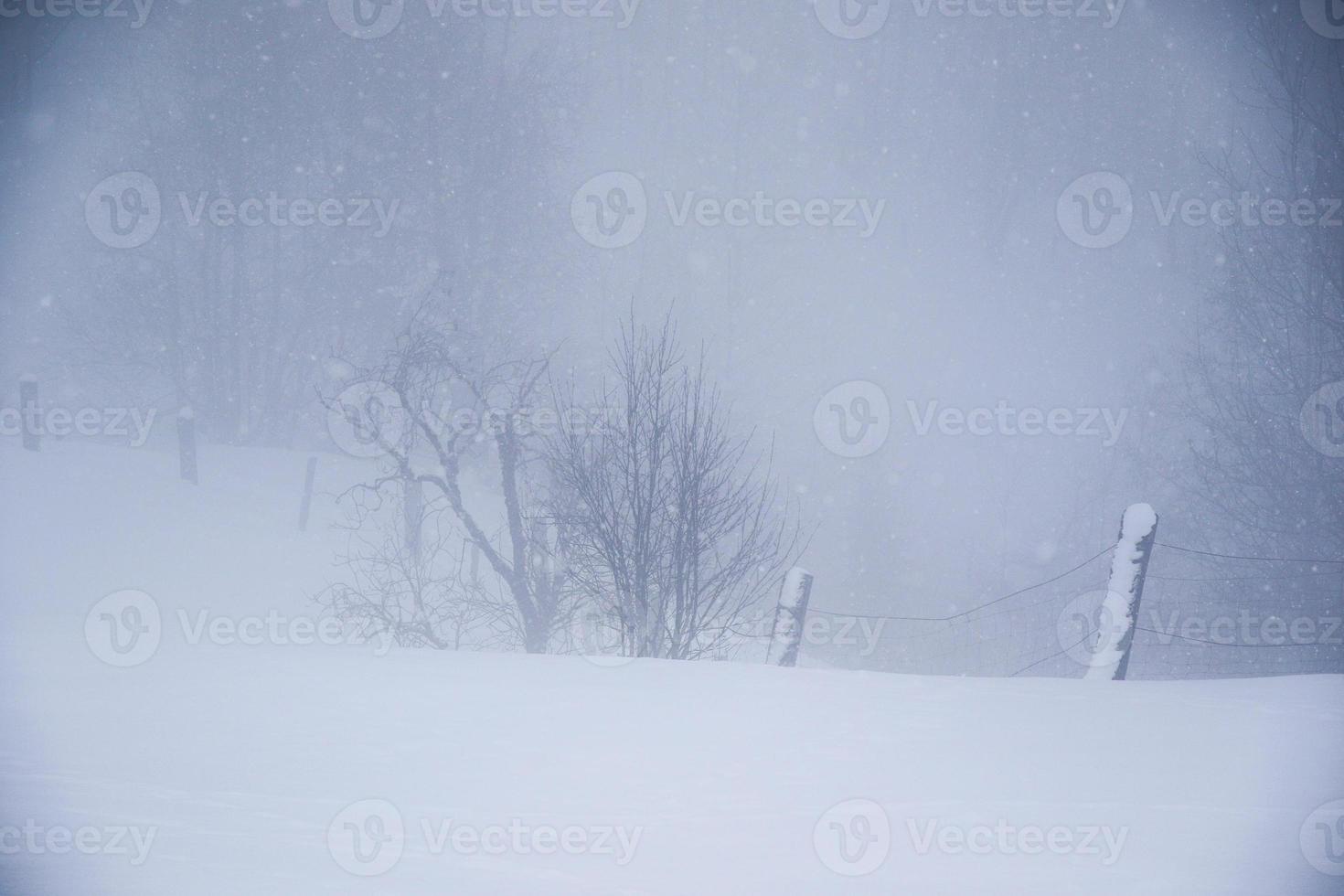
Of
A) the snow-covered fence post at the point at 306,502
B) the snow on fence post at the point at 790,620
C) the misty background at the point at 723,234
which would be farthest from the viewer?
the misty background at the point at 723,234

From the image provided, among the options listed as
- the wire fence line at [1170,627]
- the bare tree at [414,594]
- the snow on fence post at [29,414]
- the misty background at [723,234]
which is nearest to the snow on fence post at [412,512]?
the bare tree at [414,594]

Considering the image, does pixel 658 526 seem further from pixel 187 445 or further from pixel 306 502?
pixel 187 445

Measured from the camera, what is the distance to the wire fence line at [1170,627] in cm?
1330

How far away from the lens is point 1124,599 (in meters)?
5.34

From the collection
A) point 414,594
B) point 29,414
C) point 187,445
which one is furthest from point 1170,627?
point 29,414

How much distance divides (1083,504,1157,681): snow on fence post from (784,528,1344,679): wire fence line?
6738 millimetres

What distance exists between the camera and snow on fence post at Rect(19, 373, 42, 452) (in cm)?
1173

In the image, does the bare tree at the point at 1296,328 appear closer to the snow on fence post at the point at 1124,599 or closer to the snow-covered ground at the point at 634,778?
the snow on fence post at the point at 1124,599

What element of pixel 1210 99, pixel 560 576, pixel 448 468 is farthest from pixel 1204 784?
pixel 1210 99

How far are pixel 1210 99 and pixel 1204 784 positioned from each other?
52862 millimetres

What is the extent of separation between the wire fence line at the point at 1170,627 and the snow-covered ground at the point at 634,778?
9105mm

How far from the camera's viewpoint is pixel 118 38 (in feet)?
79.2

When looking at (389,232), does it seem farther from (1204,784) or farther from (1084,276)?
(1084,276)

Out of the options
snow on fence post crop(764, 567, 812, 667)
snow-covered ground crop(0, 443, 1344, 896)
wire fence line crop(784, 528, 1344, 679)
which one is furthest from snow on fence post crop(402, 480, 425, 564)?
snow-covered ground crop(0, 443, 1344, 896)
